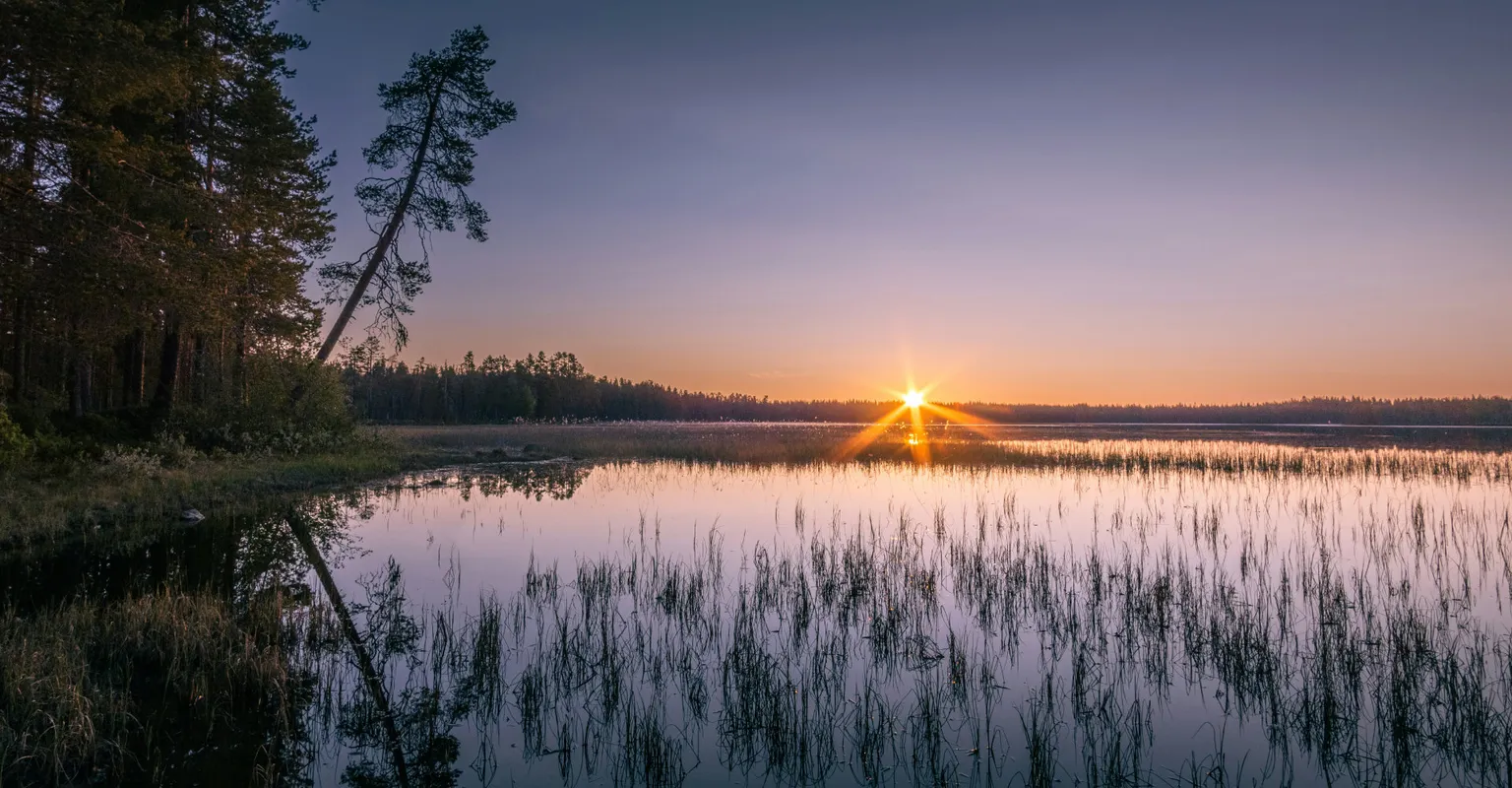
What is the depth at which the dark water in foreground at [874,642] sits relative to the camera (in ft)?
16.0

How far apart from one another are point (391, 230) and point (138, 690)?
69.1ft

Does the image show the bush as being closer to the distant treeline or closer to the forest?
the forest

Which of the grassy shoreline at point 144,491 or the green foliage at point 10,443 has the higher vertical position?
the green foliage at point 10,443

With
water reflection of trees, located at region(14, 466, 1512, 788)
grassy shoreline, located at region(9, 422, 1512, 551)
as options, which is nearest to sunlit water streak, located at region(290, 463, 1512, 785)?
water reflection of trees, located at region(14, 466, 1512, 788)

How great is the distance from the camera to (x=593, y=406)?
120 meters

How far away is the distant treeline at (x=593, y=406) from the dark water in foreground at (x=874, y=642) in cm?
7242

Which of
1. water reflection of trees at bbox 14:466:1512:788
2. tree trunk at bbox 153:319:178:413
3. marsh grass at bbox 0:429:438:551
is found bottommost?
water reflection of trees at bbox 14:466:1512:788

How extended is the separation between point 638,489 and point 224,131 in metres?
15.3

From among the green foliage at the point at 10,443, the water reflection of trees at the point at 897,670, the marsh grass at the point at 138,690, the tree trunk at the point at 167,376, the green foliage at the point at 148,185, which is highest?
the green foliage at the point at 148,185

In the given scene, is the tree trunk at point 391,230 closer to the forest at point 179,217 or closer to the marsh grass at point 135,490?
the forest at point 179,217

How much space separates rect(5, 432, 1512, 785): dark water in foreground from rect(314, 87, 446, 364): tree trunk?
34.8 feet

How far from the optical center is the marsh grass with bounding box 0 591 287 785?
4445mm

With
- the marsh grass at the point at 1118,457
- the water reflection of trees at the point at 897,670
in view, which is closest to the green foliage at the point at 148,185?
the water reflection of trees at the point at 897,670

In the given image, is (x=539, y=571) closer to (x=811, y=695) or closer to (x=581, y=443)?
(x=811, y=695)
